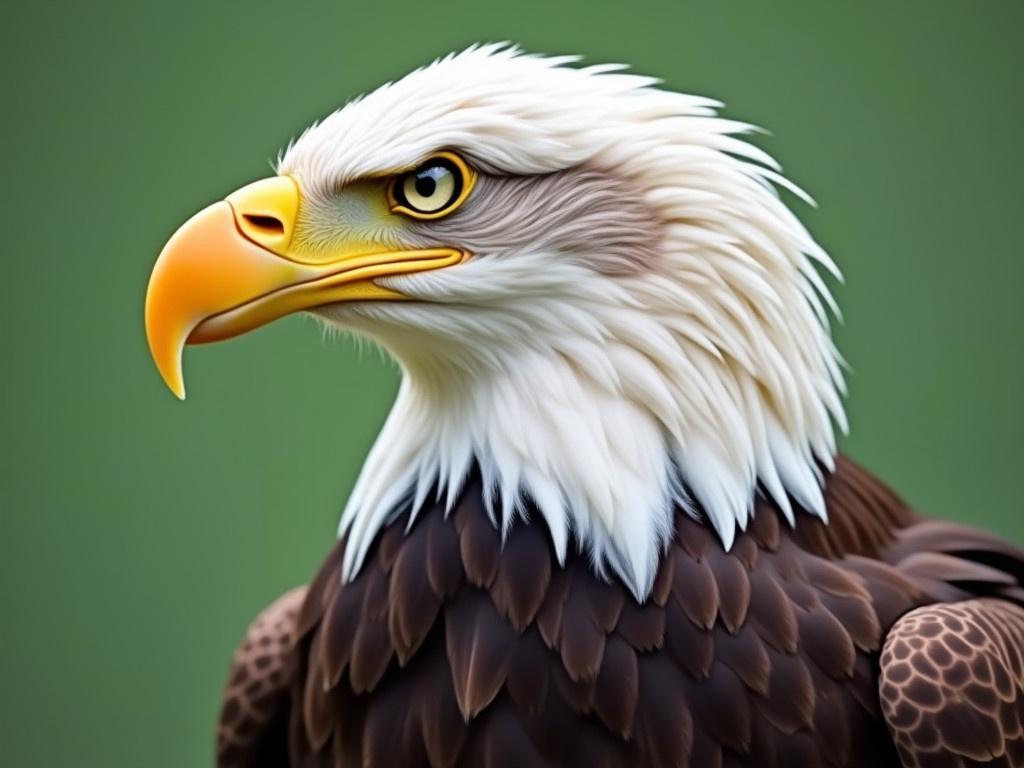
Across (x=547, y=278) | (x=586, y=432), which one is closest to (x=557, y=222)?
(x=547, y=278)

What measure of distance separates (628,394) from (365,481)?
0.89ft

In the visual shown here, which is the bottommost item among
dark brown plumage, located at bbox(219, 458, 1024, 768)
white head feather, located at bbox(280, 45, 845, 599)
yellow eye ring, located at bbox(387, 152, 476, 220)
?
dark brown plumage, located at bbox(219, 458, 1024, 768)

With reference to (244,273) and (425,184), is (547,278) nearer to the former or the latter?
(425,184)

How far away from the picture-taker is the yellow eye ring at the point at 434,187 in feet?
3.77

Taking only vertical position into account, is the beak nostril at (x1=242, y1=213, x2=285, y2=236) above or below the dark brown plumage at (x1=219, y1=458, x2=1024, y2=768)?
above

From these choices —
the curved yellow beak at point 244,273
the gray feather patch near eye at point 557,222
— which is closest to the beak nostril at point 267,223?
the curved yellow beak at point 244,273

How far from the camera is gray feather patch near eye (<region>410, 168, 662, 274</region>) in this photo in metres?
1.14

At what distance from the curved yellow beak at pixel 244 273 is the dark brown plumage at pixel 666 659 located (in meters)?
0.21

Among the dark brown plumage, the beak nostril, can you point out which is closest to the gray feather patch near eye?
the beak nostril

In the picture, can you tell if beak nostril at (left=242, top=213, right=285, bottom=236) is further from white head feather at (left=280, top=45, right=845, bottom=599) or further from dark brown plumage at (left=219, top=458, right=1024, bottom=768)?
dark brown plumage at (left=219, top=458, right=1024, bottom=768)

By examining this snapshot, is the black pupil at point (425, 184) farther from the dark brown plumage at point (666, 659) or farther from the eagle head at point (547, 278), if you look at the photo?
the dark brown plumage at point (666, 659)

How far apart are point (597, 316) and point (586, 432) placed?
0.32ft

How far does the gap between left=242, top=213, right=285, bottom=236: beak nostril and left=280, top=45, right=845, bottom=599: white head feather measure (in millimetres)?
Result: 40

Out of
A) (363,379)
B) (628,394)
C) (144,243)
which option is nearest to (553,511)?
(628,394)
